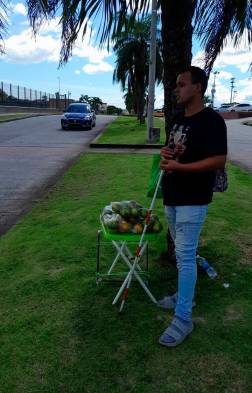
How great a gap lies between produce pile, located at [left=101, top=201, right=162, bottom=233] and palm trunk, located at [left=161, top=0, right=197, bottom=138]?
88 centimetres

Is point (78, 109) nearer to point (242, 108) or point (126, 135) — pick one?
point (126, 135)

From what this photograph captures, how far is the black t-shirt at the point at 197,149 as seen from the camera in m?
3.25

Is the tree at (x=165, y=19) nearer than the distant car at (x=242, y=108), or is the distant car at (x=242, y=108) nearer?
the tree at (x=165, y=19)

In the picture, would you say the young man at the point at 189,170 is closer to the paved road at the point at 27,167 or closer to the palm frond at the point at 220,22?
the palm frond at the point at 220,22

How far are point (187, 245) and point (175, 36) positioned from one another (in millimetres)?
2128

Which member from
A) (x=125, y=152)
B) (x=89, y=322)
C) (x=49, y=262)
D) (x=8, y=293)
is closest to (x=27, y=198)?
(x=49, y=262)

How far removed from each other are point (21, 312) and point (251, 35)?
378 cm

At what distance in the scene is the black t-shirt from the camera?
10.7ft

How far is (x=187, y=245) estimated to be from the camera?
3.41 metres

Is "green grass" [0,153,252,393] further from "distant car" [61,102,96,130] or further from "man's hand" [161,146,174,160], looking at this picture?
"distant car" [61,102,96,130]

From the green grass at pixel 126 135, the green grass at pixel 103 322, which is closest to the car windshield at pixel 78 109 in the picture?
the green grass at pixel 126 135

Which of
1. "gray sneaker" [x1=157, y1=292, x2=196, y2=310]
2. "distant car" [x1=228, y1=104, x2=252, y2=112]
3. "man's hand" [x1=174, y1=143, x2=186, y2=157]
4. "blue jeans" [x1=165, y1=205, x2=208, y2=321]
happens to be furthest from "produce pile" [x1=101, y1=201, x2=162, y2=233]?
"distant car" [x1=228, y1=104, x2=252, y2=112]

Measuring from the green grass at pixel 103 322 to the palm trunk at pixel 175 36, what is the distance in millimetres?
1581

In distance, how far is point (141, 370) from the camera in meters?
Result: 3.14
